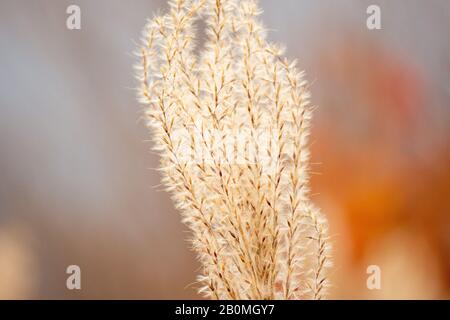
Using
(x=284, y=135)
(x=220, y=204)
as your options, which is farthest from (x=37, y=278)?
(x=284, y=135)

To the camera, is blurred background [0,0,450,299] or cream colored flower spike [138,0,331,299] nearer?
cream colored flower spike [138,0,331,299]

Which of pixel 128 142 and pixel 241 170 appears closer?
pixel 241 170

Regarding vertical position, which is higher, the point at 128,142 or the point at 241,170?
the point at 128,142

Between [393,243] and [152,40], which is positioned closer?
[152,40]

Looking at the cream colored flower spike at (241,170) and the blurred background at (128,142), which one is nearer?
the cream colored flower spike at (241,170)
